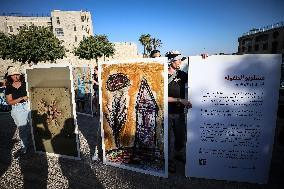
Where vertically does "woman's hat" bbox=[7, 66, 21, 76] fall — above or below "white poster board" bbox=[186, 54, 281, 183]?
above

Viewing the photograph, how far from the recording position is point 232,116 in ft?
11.7

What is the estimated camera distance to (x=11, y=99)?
4.88 meters

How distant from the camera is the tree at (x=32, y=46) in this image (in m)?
36.7

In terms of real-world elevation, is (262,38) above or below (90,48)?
above

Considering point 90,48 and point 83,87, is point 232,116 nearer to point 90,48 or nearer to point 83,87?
point 83,87

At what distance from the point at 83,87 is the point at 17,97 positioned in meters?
5.04

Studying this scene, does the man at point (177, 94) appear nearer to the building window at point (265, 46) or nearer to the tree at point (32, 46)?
the tree at point (32, 46)

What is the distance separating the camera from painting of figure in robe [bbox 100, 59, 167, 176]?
3812mm

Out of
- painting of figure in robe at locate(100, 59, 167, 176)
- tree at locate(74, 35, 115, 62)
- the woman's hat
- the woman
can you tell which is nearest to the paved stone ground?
painting of figure in robe at locate(100, 59, 167, 176)

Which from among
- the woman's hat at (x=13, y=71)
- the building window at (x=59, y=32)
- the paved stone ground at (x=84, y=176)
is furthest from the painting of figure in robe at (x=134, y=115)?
the building window at (x=59, y=32)

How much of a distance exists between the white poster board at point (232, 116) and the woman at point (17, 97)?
382cm

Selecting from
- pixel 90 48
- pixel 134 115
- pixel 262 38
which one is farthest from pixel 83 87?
pixel 262 38

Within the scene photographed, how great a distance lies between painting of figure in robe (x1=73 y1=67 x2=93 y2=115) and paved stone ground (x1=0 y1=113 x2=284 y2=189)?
4.80 m

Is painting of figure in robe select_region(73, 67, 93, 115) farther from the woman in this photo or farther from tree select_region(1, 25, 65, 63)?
tree select_region(1, 25, 65, 63)
